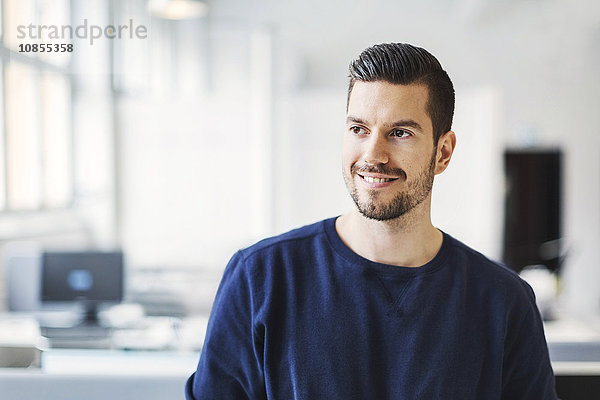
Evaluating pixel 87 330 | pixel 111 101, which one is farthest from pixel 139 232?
pixel 87 330

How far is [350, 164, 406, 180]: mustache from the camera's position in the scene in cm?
124

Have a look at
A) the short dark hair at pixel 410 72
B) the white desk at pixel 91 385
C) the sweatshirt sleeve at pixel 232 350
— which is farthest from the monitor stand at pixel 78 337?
the short dark hair at pixel 410 72

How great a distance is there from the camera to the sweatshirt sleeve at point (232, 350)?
1337 mm

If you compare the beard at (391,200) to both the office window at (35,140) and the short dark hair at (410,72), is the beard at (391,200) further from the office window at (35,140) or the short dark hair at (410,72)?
the office window at (35,140)

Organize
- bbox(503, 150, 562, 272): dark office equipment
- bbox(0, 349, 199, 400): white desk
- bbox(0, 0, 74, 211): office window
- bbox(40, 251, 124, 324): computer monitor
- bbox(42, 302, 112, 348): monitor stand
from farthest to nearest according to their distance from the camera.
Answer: bbox(503, 150, 562, 272): dark office equipment
bbox(0, 0, 74, 211): office window
bbox(40, 251, 124, 324): computer monitor
bbox(42, 302, 112, 348): monitor stand
bbox(0, 349, 199, 400): white desk

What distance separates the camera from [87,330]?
2.31 meters

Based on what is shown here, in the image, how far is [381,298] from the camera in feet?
4.30

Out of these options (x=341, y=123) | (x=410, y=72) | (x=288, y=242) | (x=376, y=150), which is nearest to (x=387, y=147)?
(x=376, y=150)

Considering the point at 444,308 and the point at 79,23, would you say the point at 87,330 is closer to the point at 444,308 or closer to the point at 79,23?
the point at 79,23

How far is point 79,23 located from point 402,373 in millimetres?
1366

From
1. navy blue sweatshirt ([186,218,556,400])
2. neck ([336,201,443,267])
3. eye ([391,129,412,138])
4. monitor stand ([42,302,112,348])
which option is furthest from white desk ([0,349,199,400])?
eye ([391,129,412,138])

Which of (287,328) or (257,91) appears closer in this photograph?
(287,328)

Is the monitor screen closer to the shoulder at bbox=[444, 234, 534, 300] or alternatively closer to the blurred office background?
the blurred office background

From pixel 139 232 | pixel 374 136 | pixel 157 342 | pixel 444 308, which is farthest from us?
pixel 139 232
